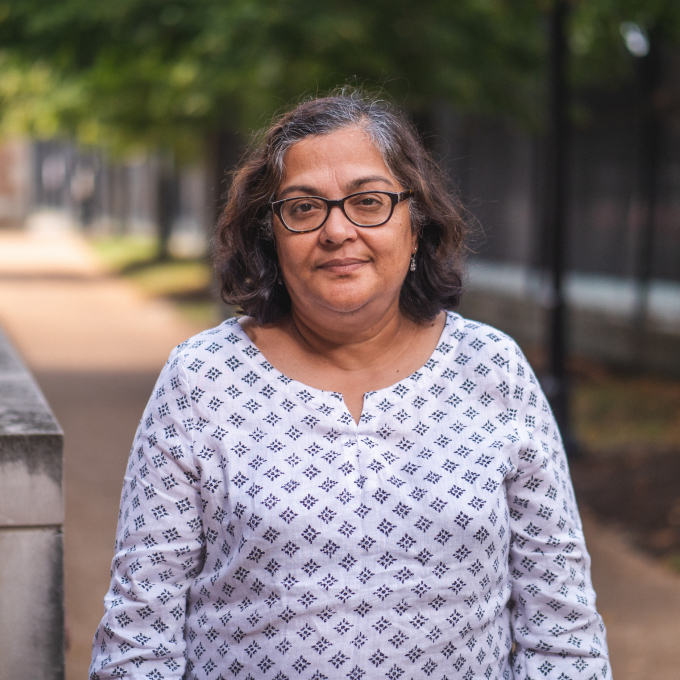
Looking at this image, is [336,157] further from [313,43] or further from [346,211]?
[313,43]

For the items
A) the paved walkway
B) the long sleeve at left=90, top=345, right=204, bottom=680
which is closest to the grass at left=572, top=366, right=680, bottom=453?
the paved walkway

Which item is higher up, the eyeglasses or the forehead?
the forehead

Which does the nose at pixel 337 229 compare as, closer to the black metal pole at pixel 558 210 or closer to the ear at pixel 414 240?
the ear at pixel 414 240

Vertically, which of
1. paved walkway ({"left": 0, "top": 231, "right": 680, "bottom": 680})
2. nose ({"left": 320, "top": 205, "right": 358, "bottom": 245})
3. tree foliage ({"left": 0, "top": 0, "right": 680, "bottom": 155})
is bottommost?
paved walkway ({"left": 0, "top": 231, "right": 680, "bottom": 680})

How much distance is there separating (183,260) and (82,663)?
20.9 metres

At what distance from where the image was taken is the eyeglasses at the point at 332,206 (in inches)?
85.0

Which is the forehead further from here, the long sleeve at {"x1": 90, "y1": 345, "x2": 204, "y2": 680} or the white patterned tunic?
the long sleeve at {"x1": 90, "y1": 345, "x2": 204, "y2": 680}

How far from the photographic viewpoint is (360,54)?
7461 millimetres

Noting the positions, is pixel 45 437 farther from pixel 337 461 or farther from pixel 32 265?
pixel 32 265

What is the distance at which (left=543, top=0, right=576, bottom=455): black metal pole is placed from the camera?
285 inches

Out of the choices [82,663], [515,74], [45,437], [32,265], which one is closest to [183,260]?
[32,265]

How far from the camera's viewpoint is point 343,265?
7.13ft

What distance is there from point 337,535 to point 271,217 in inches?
28.1

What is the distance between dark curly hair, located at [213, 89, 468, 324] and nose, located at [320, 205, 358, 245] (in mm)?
159
